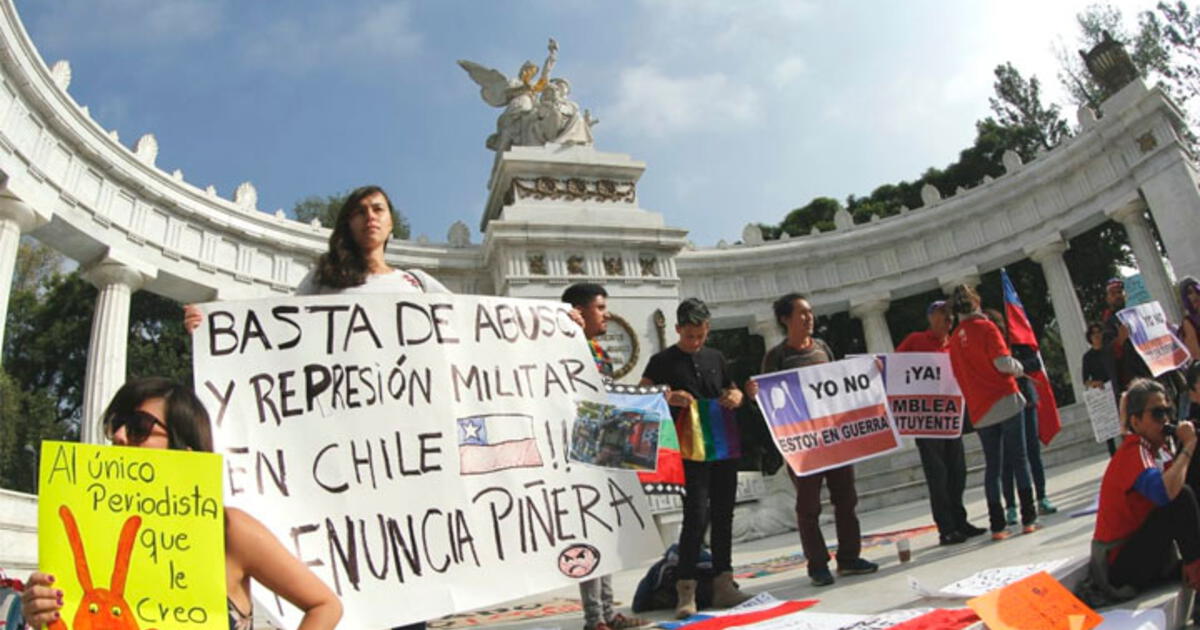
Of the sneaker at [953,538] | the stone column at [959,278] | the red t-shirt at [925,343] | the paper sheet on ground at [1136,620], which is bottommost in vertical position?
the paper sheet on ground at [1136,620]

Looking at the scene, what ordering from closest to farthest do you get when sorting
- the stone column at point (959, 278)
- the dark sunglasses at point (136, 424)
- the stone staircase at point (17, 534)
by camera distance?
the dark sunglasses at point (136, 424) → the stone staircase at point (17, 534) → the stone column at point (959, 278)

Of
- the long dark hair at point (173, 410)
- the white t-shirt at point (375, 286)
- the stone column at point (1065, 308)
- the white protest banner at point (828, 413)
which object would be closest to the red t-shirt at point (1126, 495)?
the white protest banner at point (828, 413)

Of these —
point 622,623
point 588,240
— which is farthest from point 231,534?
point 588,240

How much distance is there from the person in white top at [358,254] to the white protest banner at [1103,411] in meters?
8.75

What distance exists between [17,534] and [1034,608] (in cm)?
1455

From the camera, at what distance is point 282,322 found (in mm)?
3764

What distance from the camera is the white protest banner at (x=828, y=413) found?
5.62 metres

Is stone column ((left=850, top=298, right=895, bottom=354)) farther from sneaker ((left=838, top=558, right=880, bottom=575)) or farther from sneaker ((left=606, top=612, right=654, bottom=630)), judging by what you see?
sneaker ((left=606, top=612, right=654, bottom=630))

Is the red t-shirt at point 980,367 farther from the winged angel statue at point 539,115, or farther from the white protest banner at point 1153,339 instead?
the winged angel statue at point 539,115

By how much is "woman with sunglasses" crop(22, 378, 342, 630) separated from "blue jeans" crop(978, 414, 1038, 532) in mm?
5719

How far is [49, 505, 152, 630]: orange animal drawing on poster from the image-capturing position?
2102 mm

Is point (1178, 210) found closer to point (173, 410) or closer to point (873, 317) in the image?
point (873, 317)

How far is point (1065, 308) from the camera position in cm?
2444

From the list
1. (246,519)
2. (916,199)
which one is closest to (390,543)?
(246,519)
